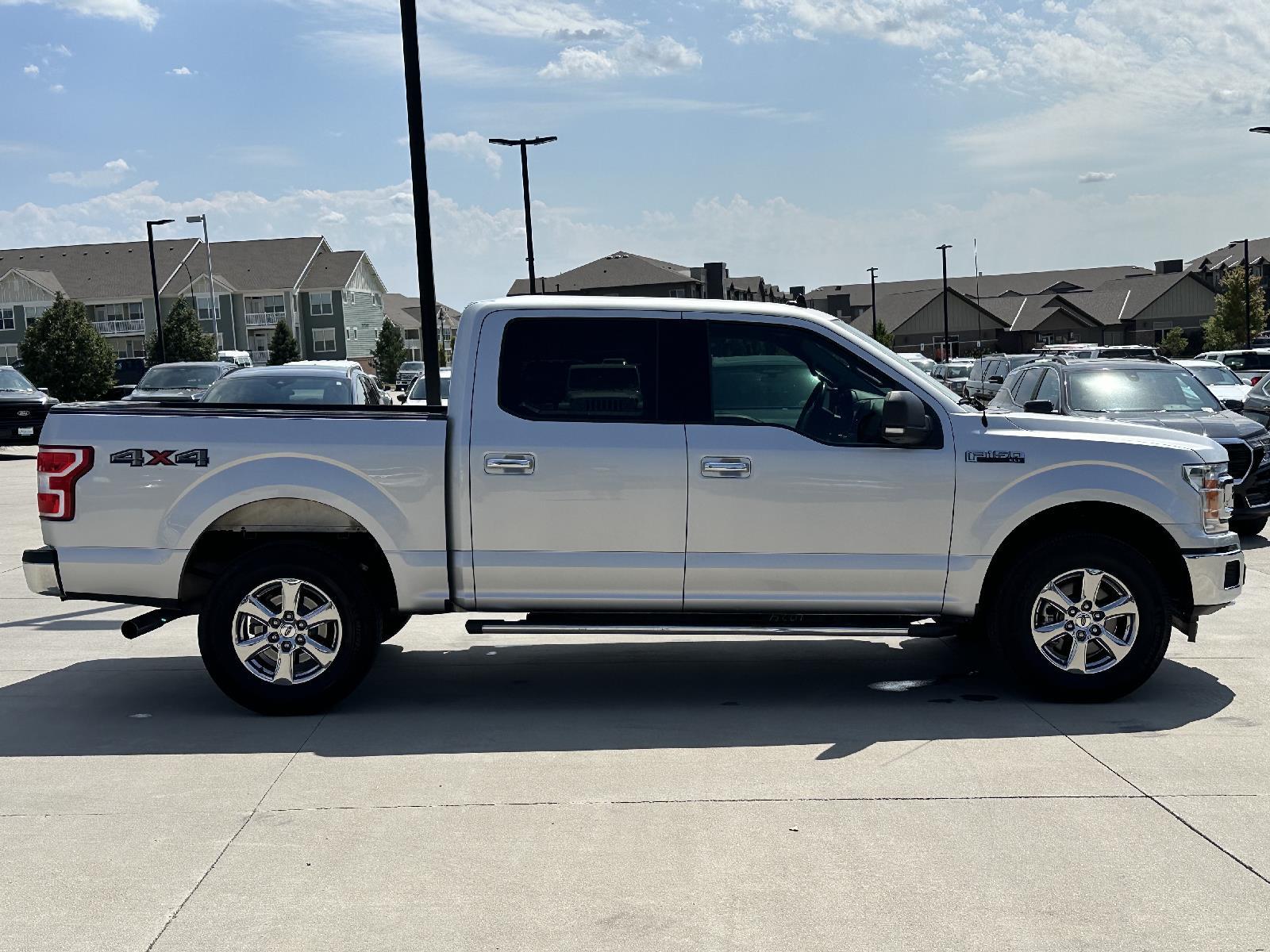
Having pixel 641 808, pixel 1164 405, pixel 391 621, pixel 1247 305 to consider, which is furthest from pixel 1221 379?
pixel 1247 305

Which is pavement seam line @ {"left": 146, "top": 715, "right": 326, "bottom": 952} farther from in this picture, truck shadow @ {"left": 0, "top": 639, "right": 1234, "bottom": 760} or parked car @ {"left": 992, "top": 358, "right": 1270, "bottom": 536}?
parked car @ {"left": 992, "top": 358, "right": 1270, "bottom": 536}

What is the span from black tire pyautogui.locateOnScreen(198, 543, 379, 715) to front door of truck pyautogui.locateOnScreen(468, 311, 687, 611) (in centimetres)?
61

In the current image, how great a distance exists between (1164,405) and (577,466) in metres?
9.11

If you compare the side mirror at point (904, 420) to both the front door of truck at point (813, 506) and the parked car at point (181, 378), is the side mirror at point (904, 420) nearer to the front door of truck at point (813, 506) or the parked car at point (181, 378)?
the front door of truck at point (813, 506)

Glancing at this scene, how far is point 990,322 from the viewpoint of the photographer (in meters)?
108

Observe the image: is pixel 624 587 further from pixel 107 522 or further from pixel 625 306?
pixel 107 522

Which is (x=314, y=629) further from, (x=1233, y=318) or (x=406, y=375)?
(x=1233, y=318)

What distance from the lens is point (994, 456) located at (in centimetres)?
661

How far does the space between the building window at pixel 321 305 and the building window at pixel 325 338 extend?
100 centimetres

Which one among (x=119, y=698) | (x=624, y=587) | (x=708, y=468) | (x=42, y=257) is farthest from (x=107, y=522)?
(x=42, y=257)

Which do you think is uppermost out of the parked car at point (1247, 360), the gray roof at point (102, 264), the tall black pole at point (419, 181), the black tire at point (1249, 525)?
the gray roof at point (102, 264)

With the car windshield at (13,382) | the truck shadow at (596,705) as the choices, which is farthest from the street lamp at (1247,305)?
the truck shadow at (596,705)

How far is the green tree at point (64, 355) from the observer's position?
149 ft

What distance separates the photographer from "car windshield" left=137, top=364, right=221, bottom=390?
80.8ft
